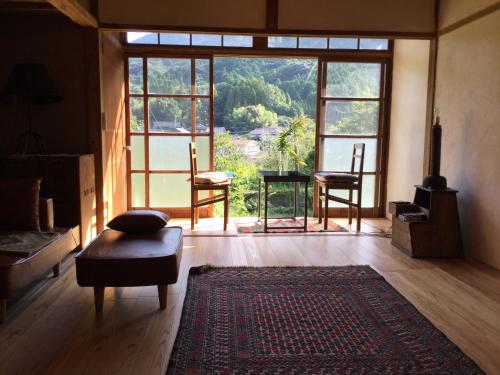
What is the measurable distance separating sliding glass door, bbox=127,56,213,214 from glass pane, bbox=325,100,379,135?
1.47 m

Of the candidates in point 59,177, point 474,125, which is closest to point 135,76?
point 59,177

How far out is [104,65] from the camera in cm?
414

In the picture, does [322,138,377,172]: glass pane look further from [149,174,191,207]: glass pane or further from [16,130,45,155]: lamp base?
[16,130,45,155]: lamp base

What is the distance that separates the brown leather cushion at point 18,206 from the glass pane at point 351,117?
3442 millimetres

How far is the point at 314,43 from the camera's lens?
511 cm

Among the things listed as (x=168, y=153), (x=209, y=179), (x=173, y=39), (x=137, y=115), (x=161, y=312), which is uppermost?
(x=173, y=39)

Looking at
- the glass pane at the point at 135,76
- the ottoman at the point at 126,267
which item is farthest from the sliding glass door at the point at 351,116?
the ottoman at the point at 126,267

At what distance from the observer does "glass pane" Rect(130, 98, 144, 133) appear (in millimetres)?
5000

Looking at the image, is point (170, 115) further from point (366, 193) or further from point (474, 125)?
point (474, 125)

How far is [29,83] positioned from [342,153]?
11.5ft

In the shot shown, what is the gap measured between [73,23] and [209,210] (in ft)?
A: 8.18

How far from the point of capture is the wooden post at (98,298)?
2.43 metres

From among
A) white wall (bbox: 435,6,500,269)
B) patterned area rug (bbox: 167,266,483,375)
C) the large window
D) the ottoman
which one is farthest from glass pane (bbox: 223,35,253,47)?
the ottoman

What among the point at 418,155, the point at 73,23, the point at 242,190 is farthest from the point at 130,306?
the point at 242,190
